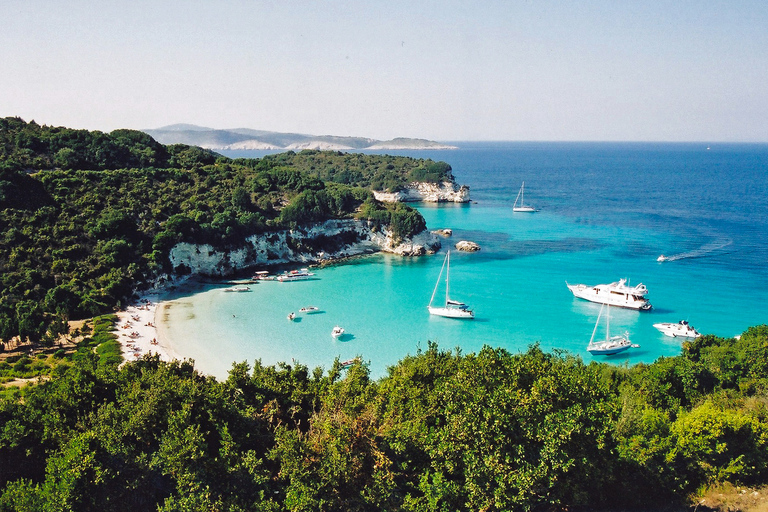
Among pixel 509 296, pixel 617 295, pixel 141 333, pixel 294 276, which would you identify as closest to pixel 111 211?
pixel 141 333

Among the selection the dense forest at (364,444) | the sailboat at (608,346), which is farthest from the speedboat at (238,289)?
the sailboat at (608,346)

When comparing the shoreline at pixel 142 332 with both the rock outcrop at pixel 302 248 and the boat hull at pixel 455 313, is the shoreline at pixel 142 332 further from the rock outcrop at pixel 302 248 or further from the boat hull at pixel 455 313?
the boat hull at pixel 455 313

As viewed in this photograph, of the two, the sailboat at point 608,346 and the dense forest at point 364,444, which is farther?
the sailboat at point 608,346

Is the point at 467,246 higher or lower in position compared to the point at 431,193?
lower

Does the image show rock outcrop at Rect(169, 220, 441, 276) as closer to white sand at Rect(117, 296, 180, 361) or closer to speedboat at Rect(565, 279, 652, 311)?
white sand at Rect(117, 296, 180, 361)

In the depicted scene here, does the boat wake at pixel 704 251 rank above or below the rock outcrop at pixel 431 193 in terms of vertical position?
below

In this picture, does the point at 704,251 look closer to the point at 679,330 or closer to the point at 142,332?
the point at 679,330
